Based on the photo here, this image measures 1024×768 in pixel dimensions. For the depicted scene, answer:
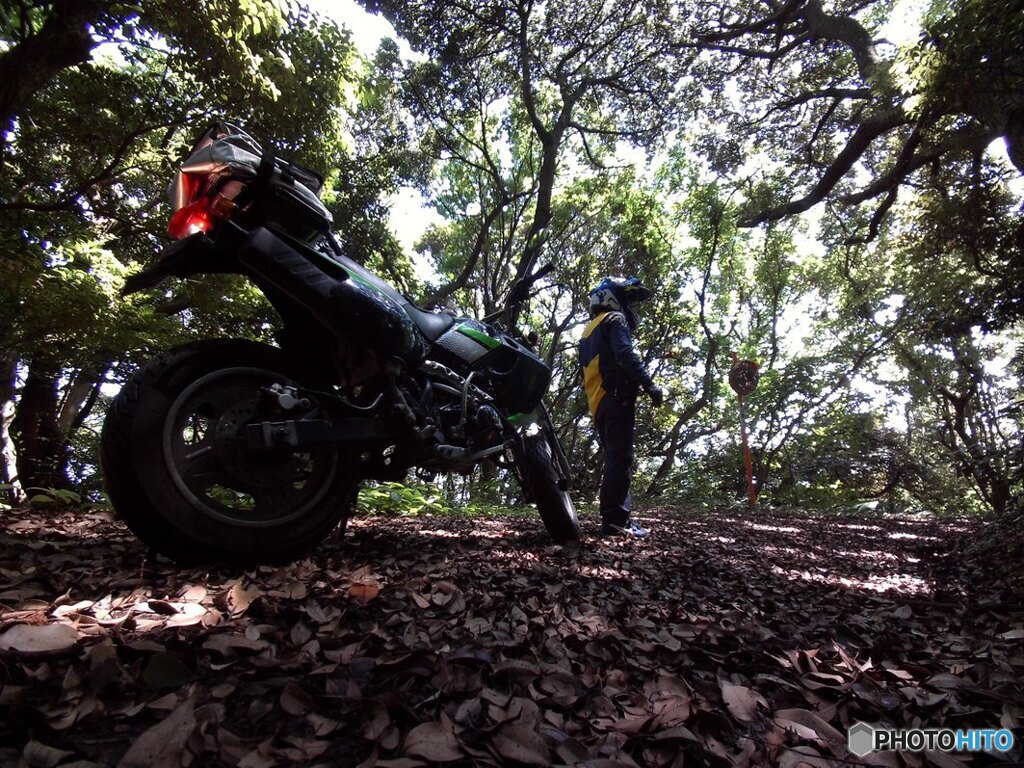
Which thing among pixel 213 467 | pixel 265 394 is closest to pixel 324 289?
pixel 265 394

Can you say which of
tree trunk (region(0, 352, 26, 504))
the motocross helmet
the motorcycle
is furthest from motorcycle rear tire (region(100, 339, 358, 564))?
tree trunk (region(0, 352, 26, 504))

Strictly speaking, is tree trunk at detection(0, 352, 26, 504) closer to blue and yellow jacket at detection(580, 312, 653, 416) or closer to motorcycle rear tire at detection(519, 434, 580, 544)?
motorcycle rear tire at detection(519, 434, 580, 544)

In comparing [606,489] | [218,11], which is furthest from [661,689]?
[218,11]

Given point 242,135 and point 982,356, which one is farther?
point 982,356

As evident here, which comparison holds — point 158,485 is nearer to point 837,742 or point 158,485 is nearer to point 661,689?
point 661,689

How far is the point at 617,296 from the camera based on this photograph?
15.6ft

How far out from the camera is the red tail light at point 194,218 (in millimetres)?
2031

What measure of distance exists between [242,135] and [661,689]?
252cm

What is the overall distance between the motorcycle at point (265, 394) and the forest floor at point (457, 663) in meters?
0.22

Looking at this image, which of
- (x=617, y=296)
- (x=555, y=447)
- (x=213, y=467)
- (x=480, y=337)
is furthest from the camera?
(x=617, y=296)

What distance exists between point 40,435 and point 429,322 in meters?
10.7

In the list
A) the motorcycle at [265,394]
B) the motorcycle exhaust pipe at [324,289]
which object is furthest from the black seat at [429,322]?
the motorcycle exhaust pipe at [324,289]

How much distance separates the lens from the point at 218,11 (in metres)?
4.33

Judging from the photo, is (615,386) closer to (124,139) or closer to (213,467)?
(213,467)
